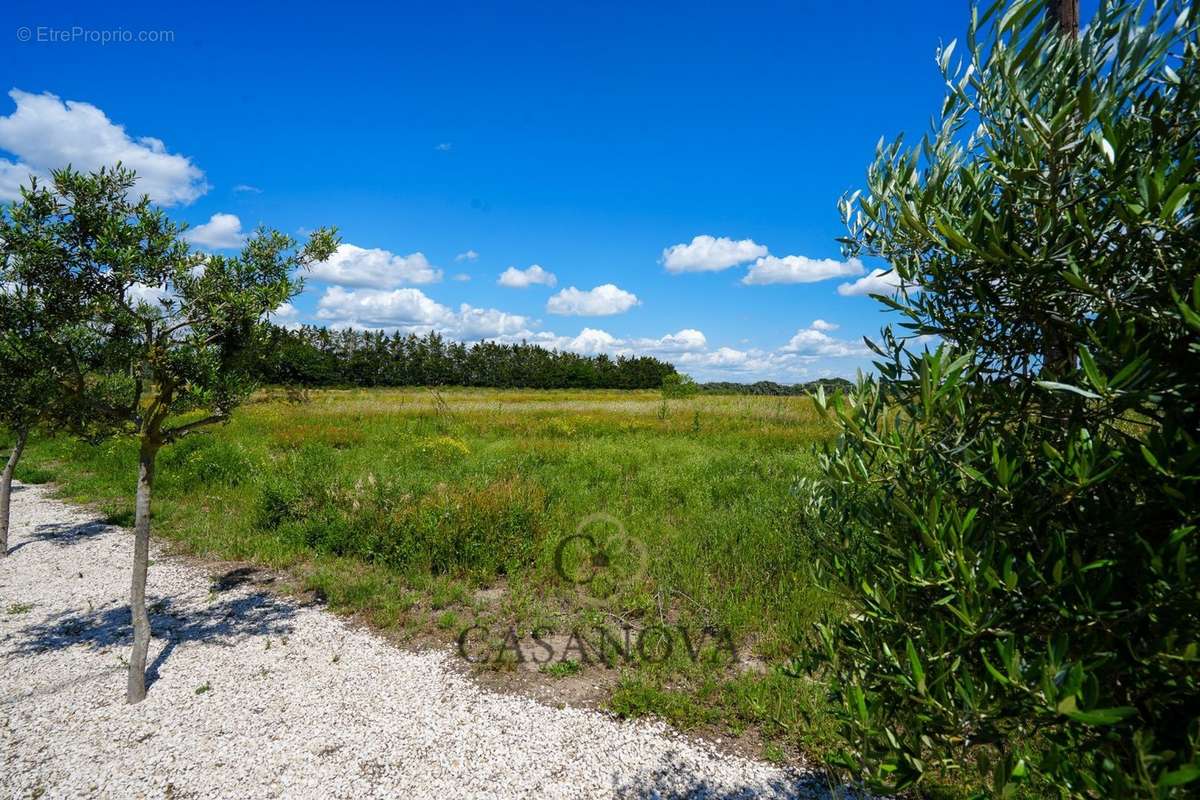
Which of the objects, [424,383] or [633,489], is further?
[424,383]

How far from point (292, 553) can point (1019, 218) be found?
34.0ft

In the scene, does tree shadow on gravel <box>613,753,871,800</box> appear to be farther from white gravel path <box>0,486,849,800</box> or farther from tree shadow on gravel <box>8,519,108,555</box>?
tree shadow on gravel <box>8,519,108,555</box>

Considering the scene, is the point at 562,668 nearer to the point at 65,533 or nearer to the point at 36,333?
the point at 36,333

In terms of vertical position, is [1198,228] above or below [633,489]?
above

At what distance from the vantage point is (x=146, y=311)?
477cm

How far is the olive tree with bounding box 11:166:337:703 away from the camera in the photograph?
4488 mm

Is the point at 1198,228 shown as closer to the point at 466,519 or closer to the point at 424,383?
the point at 466,519

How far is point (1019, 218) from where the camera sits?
1857 millimetres

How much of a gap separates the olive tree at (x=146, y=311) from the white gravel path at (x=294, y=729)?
0.69 meters

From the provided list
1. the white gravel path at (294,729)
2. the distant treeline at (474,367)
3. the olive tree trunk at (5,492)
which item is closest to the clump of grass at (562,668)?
the white gravel path at (294,729)

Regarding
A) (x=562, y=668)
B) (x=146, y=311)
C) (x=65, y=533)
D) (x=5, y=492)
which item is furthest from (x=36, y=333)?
(x=65, y=533)

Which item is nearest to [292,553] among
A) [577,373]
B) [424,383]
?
[424,383]

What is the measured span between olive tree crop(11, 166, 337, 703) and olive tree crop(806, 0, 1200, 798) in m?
5.11

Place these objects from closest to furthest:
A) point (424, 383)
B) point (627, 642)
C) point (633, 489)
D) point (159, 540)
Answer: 1. point (627, 642)
2. point (159, 540)
3. point (633, 489)
4. point (424, 383)
